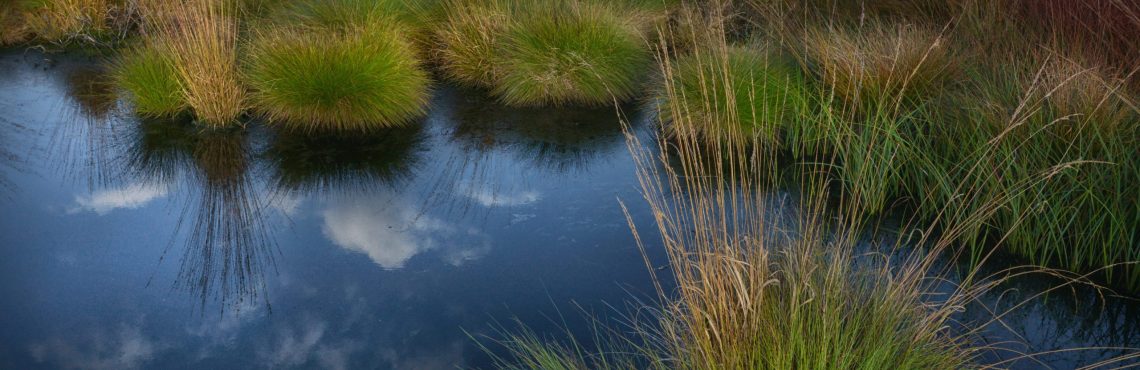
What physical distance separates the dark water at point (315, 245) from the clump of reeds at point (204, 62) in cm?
18

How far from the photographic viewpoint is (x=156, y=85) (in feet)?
20.2

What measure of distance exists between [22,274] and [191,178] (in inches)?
48.5

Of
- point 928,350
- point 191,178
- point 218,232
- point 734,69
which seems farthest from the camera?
point 734,69

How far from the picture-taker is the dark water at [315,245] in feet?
11.7

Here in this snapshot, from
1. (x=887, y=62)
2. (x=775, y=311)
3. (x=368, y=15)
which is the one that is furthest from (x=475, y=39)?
(x=775, y=311)

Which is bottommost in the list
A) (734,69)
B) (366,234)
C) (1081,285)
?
(1081,285)

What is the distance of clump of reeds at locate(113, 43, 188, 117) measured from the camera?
611 cm

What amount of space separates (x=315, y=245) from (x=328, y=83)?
6.15 ft

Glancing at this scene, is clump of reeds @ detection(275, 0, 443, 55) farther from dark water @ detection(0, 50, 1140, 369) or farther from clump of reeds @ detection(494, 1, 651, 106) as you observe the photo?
dark water @ detection(0, 50, 1140, 369)

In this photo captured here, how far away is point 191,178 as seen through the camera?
5.20m

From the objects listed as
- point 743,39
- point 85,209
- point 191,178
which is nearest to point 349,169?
point 191,178

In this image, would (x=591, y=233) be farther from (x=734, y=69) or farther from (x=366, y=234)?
(x=734, y=69)

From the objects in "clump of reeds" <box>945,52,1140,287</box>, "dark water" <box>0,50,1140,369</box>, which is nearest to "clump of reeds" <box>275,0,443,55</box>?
"dark water" <box>0,50,1140,369</box>

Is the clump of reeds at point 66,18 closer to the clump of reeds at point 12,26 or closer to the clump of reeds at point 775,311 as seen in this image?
the clump of reeds at point 12,26
